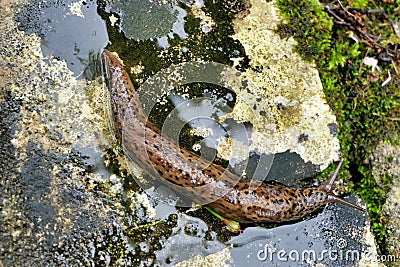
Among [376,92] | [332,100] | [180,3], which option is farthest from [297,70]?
[180,3]

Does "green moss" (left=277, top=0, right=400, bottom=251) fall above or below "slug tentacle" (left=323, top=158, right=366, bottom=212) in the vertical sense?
above

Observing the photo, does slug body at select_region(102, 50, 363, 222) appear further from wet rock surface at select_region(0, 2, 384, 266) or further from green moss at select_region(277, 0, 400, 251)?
green moss at select_region(277, 0, 400, 251)

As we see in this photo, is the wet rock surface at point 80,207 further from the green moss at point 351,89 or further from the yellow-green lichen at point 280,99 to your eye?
the yellow-green lichen at point 280,99

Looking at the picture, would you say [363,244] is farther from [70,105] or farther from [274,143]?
[70,105]

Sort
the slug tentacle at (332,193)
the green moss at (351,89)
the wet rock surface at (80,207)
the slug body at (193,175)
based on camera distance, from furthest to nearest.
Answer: the green moss at (351,89) → the slug tentacle at (332,193) → the slug body at (193,175) → the wet rock surface at (80,207)

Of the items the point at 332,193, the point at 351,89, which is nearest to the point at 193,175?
the point at 332,193

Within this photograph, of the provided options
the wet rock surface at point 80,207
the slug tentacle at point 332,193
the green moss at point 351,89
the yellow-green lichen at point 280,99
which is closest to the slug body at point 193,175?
the slug tentacle at point 332,193

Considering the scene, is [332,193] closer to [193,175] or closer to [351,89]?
[351,89]

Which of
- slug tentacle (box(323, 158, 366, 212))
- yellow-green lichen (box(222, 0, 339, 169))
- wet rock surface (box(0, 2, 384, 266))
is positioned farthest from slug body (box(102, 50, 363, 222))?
yellow-green lichen (box(222, 0, 339, 169))
